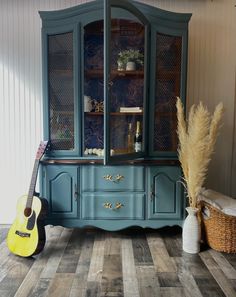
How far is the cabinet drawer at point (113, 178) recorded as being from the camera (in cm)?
268

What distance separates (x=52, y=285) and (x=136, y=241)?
963 mm

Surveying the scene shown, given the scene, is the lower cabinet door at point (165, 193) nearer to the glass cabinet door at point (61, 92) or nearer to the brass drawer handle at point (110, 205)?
the brass drawer handle at point (110, 205)

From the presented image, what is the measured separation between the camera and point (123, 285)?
2010mm

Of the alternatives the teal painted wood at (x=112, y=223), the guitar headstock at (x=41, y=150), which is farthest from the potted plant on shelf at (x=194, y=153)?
the guitar headstock at (x=41, y=150)

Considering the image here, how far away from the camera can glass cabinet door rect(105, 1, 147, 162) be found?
8.64 ft

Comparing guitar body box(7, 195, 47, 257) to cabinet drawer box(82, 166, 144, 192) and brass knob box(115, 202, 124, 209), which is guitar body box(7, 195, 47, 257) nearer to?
cabinet drawer box(82, 166, 144, 192)

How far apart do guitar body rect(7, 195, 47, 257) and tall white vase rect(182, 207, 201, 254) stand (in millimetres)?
1195

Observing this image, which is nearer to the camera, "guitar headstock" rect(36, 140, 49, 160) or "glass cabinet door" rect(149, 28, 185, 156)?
"guitar headstock" rect(36, 140, 49, 160)

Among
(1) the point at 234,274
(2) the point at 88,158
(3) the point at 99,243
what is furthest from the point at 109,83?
(1) the point at 234,274

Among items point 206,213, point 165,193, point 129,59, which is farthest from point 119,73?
point 206,213

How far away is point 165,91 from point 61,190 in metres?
1.32

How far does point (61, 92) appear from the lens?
2744 millimetres

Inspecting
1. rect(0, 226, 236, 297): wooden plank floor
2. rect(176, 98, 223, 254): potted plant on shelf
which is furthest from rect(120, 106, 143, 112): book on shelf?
rect(0, 226, 236, 297): wooden plank floor

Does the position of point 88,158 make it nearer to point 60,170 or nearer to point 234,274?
point 60,170
